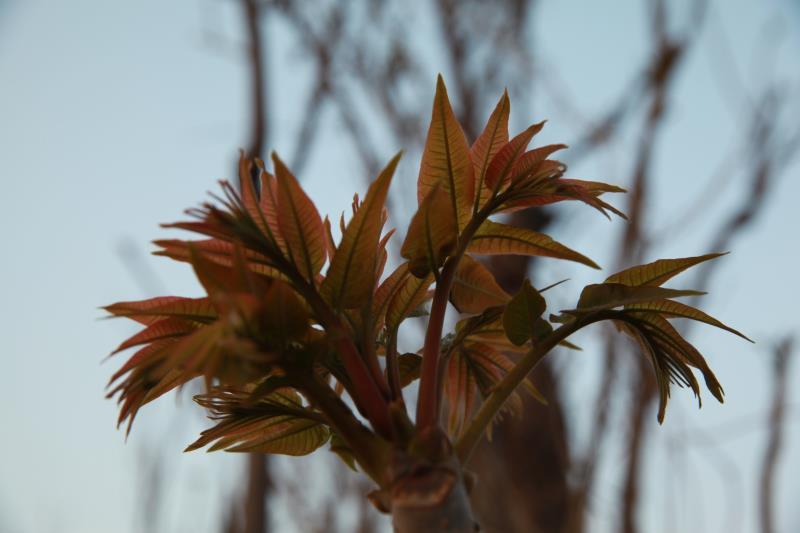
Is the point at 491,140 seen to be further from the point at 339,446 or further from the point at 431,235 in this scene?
the point at 339,446

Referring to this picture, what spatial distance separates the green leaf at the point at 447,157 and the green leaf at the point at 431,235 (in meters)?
0.02

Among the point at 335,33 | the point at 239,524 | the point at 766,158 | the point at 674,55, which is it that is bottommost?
the point at 239,524

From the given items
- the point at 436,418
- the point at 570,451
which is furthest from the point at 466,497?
the point at 570,451

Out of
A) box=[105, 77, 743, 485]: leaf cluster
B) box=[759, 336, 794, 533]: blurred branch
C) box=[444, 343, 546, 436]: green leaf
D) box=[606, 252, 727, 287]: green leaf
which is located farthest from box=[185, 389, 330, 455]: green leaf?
box=[759, 336, 794, 533]: blurred branch

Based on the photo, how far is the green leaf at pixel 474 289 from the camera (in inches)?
19.7

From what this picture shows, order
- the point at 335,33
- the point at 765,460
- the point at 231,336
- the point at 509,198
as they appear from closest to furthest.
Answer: the point at 231,336
the point at 509,198
the point at 765,460
the point at 335,33

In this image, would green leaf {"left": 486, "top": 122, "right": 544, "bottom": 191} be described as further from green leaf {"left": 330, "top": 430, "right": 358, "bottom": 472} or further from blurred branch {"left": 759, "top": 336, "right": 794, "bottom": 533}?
blurred branch {"left": 759, "top": 336, "right": 794, "bottom": 533}

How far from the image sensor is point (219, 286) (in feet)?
1.30

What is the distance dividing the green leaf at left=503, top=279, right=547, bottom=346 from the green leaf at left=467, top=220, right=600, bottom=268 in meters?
0.05

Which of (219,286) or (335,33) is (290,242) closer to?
(219,286)

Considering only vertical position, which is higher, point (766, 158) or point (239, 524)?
point (766, 158)

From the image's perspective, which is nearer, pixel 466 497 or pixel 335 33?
pixel 466 497

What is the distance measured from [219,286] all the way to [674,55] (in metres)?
2.45

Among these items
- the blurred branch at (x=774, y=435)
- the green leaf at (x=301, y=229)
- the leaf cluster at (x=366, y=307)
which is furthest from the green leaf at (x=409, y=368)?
the blurred branch at (x=774, y=435)
